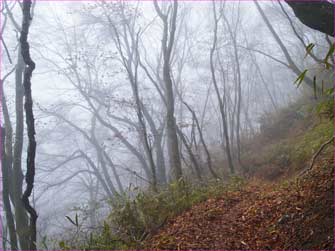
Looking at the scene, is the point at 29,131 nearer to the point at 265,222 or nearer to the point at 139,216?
the point at 139,216

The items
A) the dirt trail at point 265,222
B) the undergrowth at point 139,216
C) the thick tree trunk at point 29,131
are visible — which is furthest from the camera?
the undergrowth at point 139,216

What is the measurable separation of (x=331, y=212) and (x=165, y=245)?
4.61 ft

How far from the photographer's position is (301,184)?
9.42ft

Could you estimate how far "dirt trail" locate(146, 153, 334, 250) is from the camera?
203 centimetres

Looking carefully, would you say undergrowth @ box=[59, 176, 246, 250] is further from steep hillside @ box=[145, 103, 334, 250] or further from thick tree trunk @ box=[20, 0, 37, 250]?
thick tree trunk @ box=[20, 0, 37, 250]

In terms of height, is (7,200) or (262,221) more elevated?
(7,200)

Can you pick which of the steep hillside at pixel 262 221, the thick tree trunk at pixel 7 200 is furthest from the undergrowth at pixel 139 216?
the thick tree trunk at pixel 7 200

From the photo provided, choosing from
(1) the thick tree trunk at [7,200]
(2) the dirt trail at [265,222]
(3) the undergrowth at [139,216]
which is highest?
(1) the thick tree trunk at [7,200]

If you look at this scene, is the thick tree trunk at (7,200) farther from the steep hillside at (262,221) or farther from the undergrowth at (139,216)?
the steep hillside at (262,221)

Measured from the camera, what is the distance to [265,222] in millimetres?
2479

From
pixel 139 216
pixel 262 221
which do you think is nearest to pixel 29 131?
pixel 139 216

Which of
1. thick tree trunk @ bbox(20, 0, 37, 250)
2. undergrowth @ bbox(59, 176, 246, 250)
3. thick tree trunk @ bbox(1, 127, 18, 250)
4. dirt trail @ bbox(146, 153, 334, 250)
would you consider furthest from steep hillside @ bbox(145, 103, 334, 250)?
thick tree trunk @ bbox(1, 127, 18, 250)

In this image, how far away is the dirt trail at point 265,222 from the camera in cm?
203

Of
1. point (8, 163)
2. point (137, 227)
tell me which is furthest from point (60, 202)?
point (137, 227)
